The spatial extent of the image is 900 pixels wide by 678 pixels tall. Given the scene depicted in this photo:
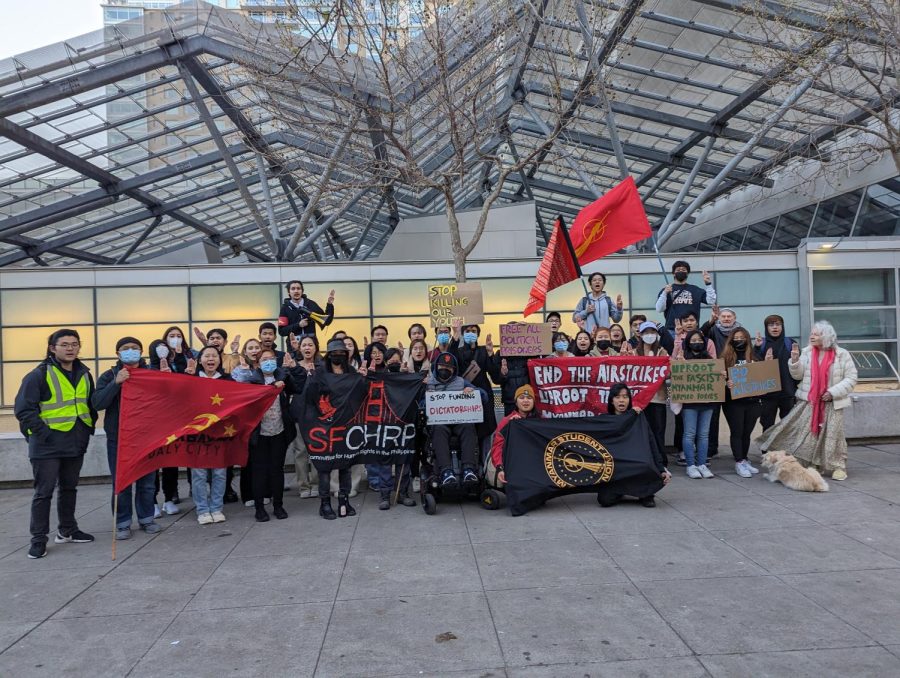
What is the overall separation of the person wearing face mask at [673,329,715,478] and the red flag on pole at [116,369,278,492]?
4.60 metres

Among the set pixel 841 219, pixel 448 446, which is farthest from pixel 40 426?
pixel 841 219

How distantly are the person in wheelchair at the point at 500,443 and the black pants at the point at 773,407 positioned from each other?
3357 millimetres

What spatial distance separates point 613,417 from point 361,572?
3.02 m

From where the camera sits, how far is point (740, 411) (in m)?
8.01

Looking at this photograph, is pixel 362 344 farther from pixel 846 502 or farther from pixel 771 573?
pixel 771 573

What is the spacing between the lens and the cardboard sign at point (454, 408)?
6.94 meters

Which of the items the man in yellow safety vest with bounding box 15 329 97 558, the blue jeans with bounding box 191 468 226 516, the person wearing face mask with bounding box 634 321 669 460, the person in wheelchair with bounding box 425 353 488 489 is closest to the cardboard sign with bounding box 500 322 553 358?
the person in wheelchair with bounding box 425 353 488 489

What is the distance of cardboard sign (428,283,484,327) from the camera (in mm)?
8938

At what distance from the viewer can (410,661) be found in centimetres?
362

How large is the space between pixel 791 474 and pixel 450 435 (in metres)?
3.62

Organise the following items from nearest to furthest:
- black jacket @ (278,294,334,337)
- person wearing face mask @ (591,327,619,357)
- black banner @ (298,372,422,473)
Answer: black banner @ (298,372,422,473) → person wearing face mask @ (591,327,619,357) → black jacket @ (278,294,334,337)

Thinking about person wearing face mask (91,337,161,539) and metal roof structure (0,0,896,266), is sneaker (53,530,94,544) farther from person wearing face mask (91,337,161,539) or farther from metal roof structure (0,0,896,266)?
metal roof structure (0,0,896,266)

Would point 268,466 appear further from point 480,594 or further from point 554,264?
point 554,264

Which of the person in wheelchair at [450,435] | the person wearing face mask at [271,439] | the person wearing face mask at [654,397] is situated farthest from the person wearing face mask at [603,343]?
the person wearing face mask at [271,439]
